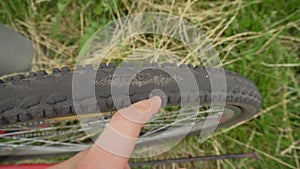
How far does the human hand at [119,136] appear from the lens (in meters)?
0.80

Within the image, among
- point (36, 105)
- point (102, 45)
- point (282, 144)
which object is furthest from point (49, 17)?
point (282, 144)

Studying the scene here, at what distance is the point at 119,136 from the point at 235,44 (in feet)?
2.85

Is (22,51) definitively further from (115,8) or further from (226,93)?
(226,93)

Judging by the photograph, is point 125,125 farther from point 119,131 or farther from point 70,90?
point 70,90

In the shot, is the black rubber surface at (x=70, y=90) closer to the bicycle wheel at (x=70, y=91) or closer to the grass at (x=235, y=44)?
the bicycle wheel at (x=70, y=91)

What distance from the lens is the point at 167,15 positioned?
1.55 m

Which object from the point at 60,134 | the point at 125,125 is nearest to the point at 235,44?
the point at 60,134

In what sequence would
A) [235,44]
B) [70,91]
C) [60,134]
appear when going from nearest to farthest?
[70,91] < [60,134] < [235,44]

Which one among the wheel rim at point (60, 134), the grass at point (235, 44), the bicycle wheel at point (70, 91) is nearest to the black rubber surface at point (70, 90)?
the bicycle wheel at point (70, 91)

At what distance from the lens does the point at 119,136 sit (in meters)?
0.81

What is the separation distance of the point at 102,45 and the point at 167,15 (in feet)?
0.90

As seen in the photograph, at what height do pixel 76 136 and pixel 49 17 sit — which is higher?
pixel 49 17

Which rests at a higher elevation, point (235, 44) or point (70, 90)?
point (235, 44)

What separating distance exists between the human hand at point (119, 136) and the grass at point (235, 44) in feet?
2.38
